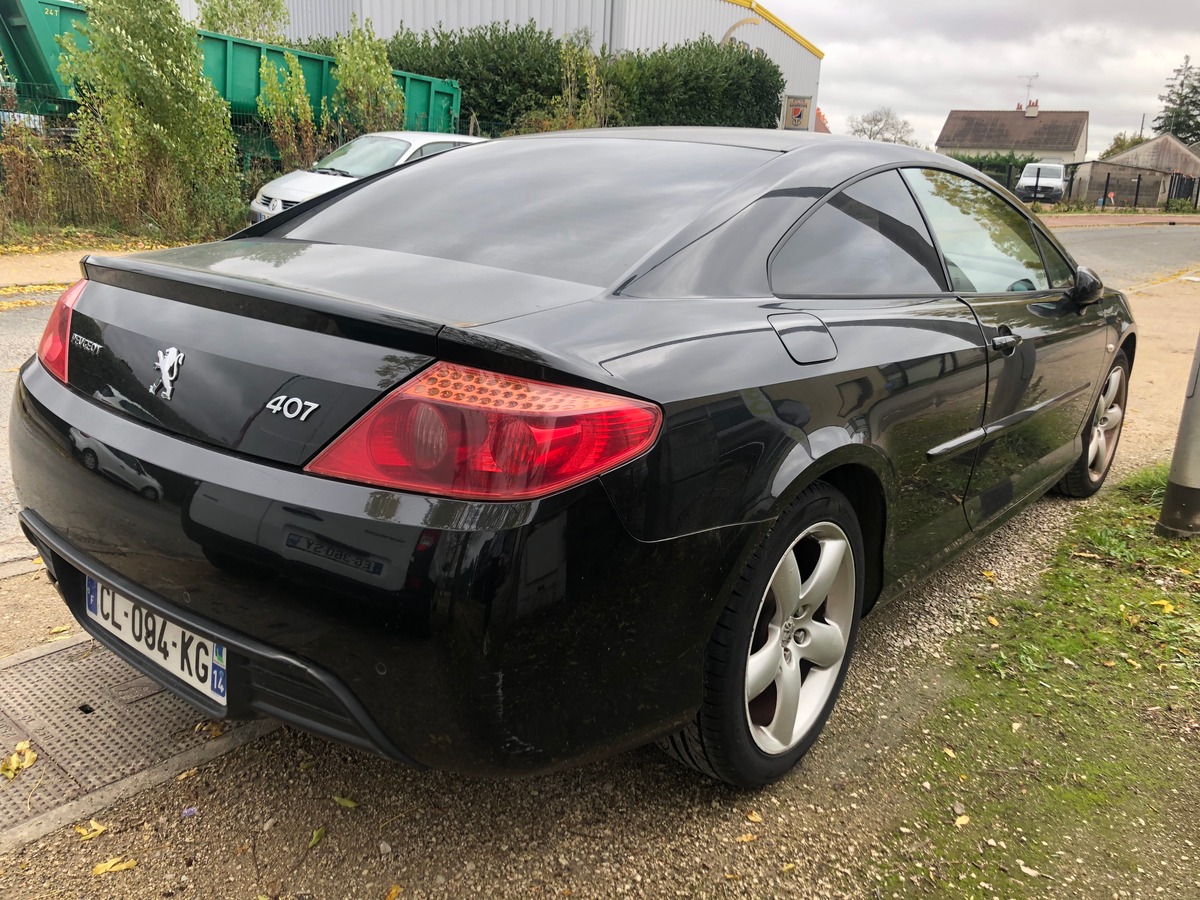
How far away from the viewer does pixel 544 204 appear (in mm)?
2420

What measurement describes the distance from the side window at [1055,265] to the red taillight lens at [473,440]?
2.73 meters

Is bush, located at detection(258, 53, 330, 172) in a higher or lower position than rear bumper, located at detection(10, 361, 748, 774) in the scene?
higher

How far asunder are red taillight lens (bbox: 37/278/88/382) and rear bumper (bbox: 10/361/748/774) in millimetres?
321

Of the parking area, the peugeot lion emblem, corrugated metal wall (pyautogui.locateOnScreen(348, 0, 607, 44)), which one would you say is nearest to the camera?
the peugeot lion emblem

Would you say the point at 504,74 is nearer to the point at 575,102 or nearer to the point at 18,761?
the point at 575,102

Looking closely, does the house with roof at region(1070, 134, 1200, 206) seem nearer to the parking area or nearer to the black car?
the black car

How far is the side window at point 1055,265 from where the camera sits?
365 cm

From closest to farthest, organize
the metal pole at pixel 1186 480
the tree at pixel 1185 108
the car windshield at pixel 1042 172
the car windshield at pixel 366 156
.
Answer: the metal pole at pixel 1186 480 < the car windshield at pixel 366 156 < the car windshield at pixel 1042 172 < the tree at pixel 1185 108

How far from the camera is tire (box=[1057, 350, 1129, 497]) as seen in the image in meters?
4.27

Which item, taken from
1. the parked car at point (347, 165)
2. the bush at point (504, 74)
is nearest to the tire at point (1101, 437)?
the parked car at point (347, 165)

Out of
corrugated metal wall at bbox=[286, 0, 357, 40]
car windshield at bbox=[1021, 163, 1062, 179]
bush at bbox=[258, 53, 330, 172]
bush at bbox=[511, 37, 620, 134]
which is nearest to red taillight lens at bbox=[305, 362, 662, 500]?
bush at bbox=[258, 53, 330, 172]

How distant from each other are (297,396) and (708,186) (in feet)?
3.97

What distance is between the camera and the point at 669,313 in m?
1.90

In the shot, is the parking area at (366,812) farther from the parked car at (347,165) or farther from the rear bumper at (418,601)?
the parked car at (347,165)
